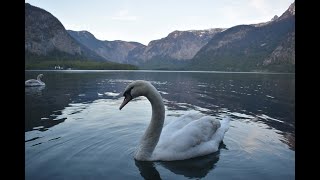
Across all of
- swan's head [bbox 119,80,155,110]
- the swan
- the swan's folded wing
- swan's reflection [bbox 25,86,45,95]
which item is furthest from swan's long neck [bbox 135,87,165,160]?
swan's reflection [bbox 25,86,45,95]

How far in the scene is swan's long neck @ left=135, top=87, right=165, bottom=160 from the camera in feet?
27.0

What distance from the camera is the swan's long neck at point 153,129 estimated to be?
27.0ft

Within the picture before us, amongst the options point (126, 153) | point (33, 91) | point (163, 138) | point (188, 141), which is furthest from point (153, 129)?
point (33, 91)

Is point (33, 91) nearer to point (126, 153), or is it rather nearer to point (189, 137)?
point (126, 153)

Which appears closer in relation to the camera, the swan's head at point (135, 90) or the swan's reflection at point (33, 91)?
the swan's head at point (135, 90)

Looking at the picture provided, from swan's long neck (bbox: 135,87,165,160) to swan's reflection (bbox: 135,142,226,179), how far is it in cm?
29

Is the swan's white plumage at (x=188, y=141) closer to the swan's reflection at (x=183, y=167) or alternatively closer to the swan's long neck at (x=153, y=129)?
the swan's reflection at (x=183, y=167)

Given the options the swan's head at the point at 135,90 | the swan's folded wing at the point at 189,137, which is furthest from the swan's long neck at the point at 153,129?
the swan's folded wing at the point at 189,137
